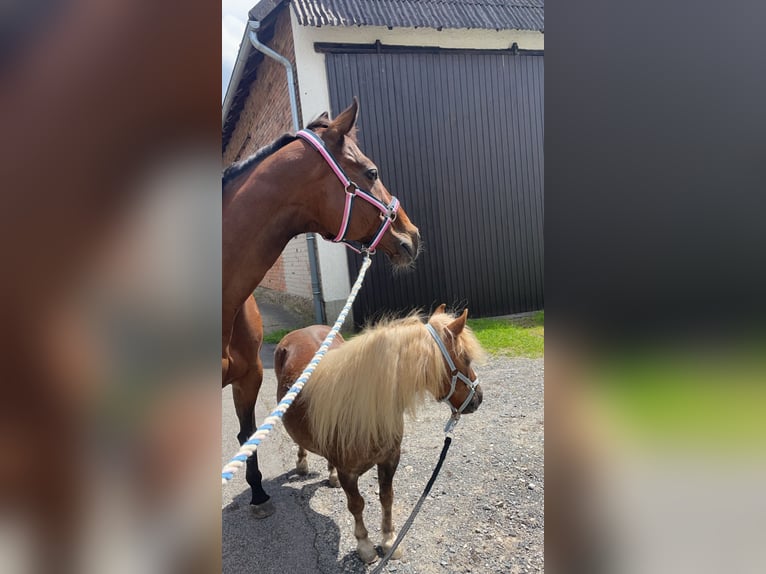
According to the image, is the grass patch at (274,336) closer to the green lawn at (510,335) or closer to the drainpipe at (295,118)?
the green lawn at (510,335)

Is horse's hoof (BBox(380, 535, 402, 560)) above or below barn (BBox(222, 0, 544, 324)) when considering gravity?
below

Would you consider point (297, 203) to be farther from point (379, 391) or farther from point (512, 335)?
point (512, 335)

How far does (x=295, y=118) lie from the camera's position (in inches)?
238

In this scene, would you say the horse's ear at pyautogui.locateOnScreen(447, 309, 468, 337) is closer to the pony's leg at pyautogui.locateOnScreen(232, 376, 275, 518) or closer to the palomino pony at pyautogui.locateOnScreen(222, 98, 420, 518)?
the palomino pony at pyautogui.locateOnScreen(222, 98, 420, 518)

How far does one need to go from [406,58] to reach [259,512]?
6.42m

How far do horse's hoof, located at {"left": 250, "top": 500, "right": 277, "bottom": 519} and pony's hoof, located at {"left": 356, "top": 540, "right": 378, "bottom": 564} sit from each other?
71 cm

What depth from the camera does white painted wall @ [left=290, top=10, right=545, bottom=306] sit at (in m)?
5.88

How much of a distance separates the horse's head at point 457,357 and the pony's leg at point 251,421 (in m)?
1.14

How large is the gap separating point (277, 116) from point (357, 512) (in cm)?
674

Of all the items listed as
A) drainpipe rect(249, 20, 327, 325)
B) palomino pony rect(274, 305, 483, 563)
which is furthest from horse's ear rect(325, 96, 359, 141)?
drainpipe rect(249, 20, 327, 325)
